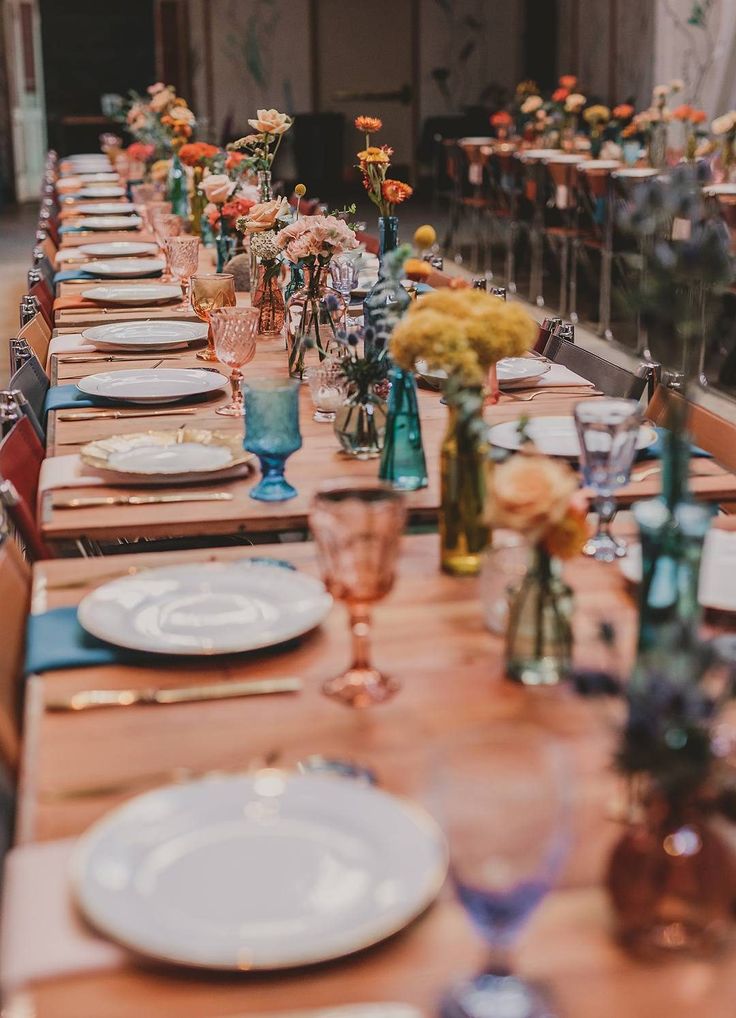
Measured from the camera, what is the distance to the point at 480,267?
413 inches

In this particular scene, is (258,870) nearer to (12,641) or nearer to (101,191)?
(12,641)

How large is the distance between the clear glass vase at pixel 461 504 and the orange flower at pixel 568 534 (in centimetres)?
31

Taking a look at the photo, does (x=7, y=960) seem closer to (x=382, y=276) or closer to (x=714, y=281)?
(x=714, y=281)

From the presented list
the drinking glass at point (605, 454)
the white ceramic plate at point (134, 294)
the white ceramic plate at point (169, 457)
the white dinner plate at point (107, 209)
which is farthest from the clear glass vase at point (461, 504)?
the white dinner plate at point (107, 209)

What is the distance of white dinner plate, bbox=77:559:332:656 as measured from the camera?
1.46 meters

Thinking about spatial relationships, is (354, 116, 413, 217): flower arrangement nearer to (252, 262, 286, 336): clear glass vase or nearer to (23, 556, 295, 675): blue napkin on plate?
(252, 262, 286, 336): clear glass vase

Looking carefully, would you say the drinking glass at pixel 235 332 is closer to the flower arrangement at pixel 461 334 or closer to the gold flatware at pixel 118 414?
the gold flatware at pixel 118 414

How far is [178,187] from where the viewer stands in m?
5.68

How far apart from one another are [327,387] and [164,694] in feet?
4.28

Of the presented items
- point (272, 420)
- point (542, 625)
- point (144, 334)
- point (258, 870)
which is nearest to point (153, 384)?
point (144, 334)

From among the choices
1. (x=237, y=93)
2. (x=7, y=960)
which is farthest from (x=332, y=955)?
(x=237, y=93)

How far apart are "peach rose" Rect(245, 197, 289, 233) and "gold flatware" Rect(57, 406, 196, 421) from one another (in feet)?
2.46

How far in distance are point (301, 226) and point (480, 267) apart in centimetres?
793

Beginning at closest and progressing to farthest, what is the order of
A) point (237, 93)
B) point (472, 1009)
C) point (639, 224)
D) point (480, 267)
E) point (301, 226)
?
point (472, 1009), point (639, 224), point (301, 226), point (480, 267), point (237, 93)
